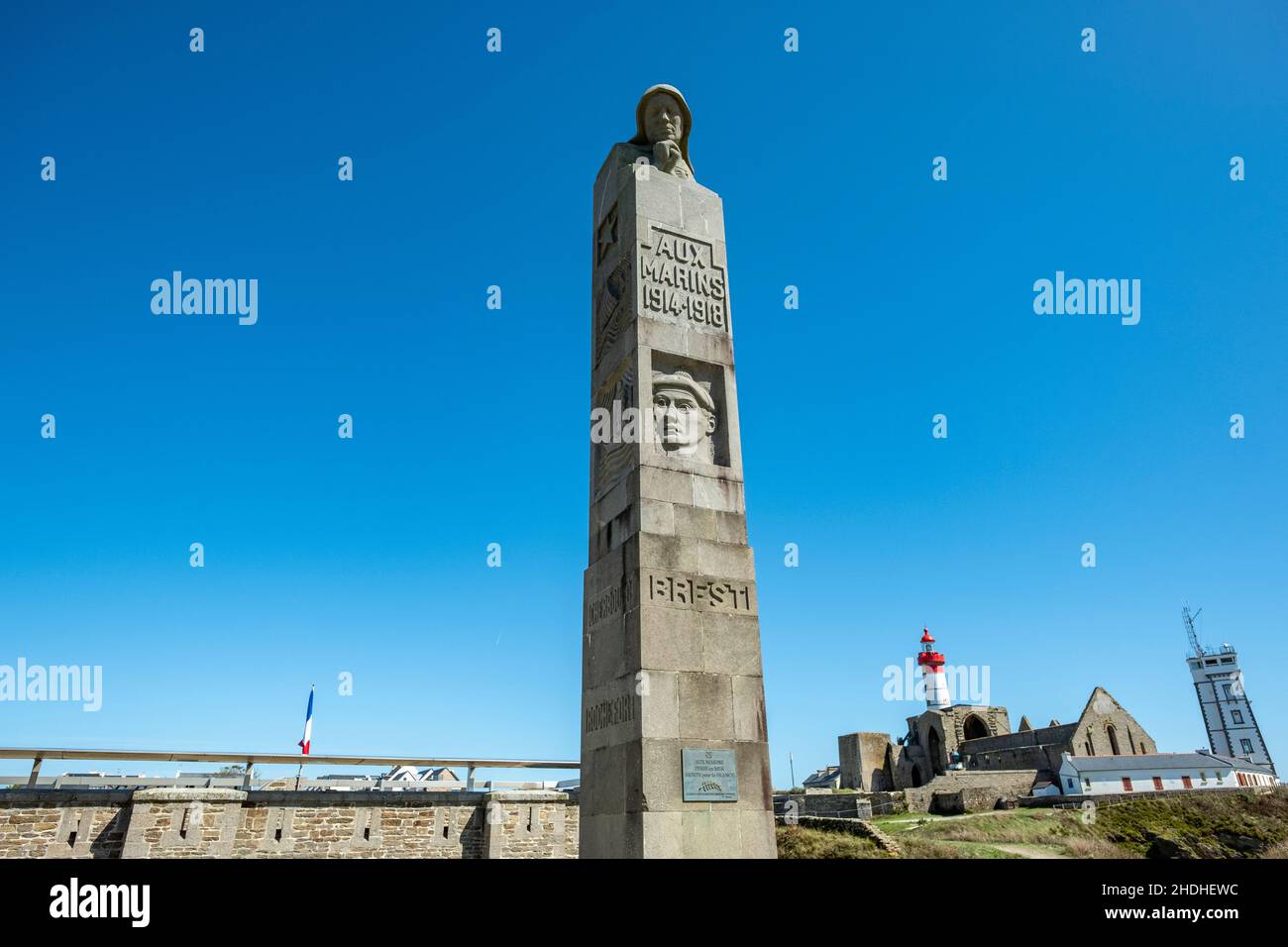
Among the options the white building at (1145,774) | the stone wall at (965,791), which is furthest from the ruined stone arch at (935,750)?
the stone wall at (965,791)

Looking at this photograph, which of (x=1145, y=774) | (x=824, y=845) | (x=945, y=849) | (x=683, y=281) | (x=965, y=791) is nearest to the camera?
(x=683, y=281)

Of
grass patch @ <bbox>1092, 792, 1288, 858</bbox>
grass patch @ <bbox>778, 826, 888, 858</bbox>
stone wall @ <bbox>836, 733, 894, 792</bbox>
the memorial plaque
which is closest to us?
the memorial plaque

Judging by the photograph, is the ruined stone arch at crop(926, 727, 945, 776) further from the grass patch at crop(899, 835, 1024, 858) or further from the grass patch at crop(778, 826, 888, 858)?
the grass patch at crop(778, 826, 888, 858)

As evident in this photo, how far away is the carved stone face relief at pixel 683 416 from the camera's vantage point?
9.26 metres

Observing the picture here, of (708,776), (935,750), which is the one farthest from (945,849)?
(935,750)

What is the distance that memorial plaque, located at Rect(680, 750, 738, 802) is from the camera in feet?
25.2

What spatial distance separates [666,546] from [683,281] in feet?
12.7

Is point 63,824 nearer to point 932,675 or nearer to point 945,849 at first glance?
point 945,849

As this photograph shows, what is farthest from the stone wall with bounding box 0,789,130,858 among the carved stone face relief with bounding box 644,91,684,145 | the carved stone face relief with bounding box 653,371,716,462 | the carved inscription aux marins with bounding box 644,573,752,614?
the carved stone face relief with bounding box 644,91,684,145

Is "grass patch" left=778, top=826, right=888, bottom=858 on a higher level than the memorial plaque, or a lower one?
lower

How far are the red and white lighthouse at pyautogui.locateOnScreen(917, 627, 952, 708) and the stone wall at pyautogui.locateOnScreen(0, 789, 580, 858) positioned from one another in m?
57.4

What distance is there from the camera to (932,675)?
69938 millimetres
